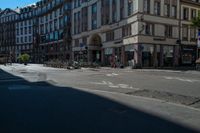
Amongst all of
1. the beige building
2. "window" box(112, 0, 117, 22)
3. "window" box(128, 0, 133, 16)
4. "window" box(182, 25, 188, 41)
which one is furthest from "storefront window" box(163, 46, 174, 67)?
"window" box(112, 0, 117, 22)

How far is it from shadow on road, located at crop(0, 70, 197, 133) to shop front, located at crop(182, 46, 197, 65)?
4432 centimetres

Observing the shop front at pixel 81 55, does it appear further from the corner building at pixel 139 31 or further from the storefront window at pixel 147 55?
the storefront window at pixel 147 55

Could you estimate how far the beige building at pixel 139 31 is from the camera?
153 ft

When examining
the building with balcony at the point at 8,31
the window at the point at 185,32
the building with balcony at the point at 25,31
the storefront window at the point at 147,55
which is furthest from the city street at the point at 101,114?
the building with balcony at the point at 8,31

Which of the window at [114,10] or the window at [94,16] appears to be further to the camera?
the window at [94,16]

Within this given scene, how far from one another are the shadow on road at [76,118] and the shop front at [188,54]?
1745 inches

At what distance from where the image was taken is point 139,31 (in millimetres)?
45781

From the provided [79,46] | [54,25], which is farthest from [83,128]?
[54,25]

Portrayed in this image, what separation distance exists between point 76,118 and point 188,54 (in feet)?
160

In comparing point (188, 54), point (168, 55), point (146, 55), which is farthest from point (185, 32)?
point (146, 55)

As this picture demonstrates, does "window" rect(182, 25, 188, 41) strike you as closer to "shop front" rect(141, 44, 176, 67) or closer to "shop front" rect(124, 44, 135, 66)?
"shop front" rect(141, 44, 176, 67)

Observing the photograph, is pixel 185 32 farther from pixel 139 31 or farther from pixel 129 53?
pixel 139 31

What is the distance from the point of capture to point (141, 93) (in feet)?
45.9

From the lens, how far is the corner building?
153 feet
